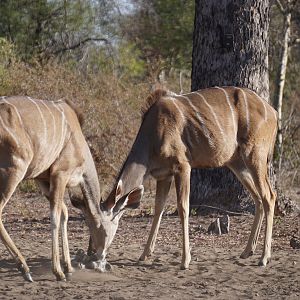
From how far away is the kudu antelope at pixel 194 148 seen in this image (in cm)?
736

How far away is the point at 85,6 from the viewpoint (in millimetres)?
18625

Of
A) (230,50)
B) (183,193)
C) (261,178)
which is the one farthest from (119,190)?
(230,50)

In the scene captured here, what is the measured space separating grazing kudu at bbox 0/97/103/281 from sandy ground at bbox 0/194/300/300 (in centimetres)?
29

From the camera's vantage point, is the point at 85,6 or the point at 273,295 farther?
the point at 85,6

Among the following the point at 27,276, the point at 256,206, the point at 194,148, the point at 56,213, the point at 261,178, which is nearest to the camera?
the point at 27,276

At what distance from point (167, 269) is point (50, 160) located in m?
1.36

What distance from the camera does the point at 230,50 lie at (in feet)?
31.6

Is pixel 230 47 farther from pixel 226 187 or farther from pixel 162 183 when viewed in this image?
pixel 162 183

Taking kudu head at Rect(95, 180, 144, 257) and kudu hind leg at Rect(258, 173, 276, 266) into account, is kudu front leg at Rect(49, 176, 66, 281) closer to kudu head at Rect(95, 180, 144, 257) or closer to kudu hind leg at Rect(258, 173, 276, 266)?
kudu head at Rect(95, 180, 144, 257)

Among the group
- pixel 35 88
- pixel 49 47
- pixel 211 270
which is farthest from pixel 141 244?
pixel 49 47

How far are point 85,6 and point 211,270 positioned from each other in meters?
12.2

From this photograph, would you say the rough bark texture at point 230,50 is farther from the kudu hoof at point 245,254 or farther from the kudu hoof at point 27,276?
the kudu hoof at point 27,276

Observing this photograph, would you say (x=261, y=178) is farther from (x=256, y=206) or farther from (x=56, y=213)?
(x=56, y=213)

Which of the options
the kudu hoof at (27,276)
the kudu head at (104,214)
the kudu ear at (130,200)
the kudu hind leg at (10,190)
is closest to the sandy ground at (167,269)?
the kudu hoof at (27,276)
